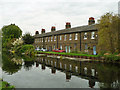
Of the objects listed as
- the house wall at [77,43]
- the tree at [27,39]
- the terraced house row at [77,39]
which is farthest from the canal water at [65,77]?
the tree at [27,39]

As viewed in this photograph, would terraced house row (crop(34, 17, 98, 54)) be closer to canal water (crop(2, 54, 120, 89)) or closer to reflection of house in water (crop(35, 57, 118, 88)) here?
reflection of house in water (crop(35, 57, 118, 88))

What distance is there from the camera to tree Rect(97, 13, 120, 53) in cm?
1900

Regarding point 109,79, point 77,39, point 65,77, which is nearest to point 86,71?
point 65,77

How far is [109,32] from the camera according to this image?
2023cm

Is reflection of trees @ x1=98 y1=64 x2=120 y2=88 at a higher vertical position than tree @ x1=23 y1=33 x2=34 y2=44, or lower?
lower

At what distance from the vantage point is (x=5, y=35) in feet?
206

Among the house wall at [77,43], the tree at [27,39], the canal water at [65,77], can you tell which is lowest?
the canal water at [65,77]

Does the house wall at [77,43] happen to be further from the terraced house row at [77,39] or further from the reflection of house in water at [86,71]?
the reflection of house in water at [86,71]

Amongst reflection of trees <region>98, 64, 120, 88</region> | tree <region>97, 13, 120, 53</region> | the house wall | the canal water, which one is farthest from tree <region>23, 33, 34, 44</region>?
reflection of trees <region>98, 64, 120, 88</region>

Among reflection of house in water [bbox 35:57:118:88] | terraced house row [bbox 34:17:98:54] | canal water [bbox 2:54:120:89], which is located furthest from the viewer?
terraced house row [bbox 34:17:98:54]

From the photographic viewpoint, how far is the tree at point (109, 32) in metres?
19.0

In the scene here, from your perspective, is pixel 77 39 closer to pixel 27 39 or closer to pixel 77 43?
pixel 77 43

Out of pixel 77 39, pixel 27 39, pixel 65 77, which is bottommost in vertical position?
pixel 65 77

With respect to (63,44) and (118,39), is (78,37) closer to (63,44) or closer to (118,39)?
(63,44)
